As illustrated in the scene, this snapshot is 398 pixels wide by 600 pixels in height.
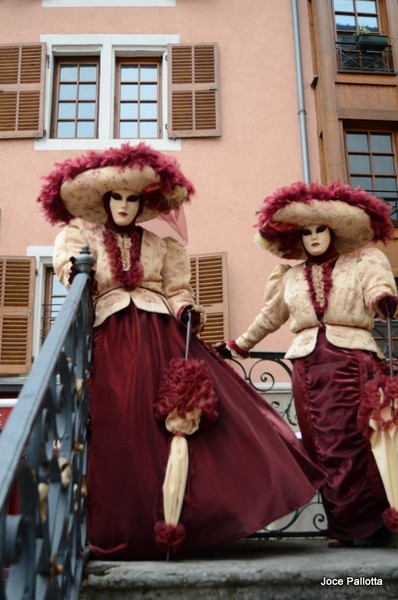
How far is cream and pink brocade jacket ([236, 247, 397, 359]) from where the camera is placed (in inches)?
147

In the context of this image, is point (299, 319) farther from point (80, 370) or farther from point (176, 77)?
point (176, 77)

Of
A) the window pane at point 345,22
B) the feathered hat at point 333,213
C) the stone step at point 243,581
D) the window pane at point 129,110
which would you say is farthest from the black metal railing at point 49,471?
the window pane at point 345,22

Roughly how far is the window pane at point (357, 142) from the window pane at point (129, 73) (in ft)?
9.96

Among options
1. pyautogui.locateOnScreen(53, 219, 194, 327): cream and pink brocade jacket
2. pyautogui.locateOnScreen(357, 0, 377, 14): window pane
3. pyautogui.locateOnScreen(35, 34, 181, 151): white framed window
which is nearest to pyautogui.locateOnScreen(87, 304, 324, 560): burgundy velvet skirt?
pyautogui.locateOnScreen(53, 219, 194, 327): cream and pink brocade jacket

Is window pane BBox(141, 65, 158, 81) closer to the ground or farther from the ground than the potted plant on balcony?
closer to the ground

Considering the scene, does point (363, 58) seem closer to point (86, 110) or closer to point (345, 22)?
point (345, 22)

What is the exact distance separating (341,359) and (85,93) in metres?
7.63

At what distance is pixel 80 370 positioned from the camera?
105 inches

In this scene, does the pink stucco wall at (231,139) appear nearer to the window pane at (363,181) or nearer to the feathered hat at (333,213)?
the window pane at (363,181)

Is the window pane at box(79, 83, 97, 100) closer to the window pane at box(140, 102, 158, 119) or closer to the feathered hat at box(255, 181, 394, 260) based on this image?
the window pane at box(140, 102, 158, 119)

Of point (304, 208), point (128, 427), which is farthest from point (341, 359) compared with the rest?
point (128, 427)

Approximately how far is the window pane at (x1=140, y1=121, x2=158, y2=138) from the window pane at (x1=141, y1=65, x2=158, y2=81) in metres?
0.74

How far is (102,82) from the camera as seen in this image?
33.3 feet

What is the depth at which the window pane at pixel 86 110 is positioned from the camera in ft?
33.3
